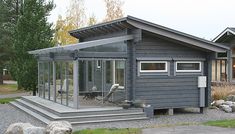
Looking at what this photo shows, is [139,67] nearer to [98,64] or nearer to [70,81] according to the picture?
[98,64]

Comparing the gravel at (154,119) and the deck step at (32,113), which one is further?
the deck step at (32,113)

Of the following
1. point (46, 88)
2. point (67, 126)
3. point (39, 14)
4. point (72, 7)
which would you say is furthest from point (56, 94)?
point (72, 7)

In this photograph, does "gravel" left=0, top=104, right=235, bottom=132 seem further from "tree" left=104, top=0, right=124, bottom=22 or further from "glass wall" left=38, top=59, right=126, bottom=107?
"tree" left=104, top=0, right=124, bottom=22

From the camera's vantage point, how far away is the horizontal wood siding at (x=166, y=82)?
16.6m

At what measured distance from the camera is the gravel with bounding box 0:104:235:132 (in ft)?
47.0

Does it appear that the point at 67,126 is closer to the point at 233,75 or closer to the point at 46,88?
the point at 46,88

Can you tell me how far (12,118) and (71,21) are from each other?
23.1 metres

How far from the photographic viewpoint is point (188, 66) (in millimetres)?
17484

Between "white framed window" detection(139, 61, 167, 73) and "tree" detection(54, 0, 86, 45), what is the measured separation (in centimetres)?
2065

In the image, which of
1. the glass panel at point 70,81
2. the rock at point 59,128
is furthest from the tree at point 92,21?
the rock at point 59,128

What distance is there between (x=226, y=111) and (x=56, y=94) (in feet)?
24.1

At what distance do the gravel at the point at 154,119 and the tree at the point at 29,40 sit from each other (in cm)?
454

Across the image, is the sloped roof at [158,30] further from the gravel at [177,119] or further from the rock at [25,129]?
the rock at [25,129]

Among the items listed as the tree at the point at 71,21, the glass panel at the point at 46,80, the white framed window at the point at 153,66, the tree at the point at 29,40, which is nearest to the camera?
the white framed window at the point at 153,66
